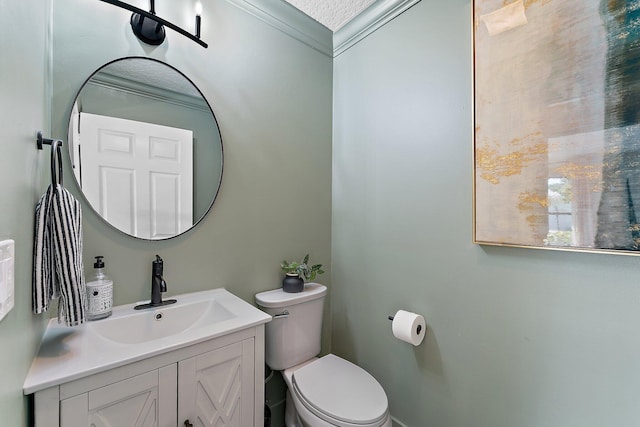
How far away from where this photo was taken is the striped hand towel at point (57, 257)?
2.48ft

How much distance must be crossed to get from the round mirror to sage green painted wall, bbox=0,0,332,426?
44 mm

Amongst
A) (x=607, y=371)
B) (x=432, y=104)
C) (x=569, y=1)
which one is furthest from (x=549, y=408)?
(x=569, y=1)

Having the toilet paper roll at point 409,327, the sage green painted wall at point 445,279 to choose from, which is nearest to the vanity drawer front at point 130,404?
the toilet paper roll at point 409,327

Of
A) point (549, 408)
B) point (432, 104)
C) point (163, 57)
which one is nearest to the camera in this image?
point (549, 408)

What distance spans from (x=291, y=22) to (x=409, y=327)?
6.20 ft

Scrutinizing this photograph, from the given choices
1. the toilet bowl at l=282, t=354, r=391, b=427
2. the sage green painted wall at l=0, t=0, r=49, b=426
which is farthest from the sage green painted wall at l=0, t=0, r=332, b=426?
the toilet bowl at l=282, t=354, r=391, b=427

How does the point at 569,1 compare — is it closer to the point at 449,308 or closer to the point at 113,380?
the point at 449,308

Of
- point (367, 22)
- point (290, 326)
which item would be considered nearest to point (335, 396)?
point (290, 326)

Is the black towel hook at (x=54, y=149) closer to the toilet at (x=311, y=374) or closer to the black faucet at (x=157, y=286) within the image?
the black faucet at (x=157, y=286)

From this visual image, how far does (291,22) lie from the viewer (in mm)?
1680

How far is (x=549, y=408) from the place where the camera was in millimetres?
1010

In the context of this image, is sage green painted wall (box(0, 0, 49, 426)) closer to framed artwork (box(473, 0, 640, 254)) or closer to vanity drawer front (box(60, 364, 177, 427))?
vanity drawer front (box(60, 364, 177, 427))

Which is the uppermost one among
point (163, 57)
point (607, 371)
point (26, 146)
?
point (163, 57)

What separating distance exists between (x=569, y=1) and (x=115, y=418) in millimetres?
1995
